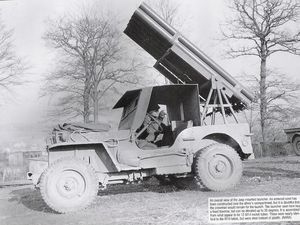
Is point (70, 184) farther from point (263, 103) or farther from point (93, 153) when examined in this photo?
point (263, 103)

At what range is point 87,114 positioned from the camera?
A: 20.8 m

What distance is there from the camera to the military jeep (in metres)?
5.98

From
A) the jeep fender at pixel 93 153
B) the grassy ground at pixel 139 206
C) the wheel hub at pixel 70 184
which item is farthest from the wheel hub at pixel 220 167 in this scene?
the wheel hub at pixel 70 184

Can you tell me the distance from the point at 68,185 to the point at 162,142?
89.4 inches

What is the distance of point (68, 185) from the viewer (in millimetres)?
5914

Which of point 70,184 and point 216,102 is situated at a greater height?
point 216,102

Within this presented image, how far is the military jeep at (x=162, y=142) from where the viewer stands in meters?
5.98

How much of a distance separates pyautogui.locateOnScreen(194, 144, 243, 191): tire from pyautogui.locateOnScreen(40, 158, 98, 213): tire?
1.77m

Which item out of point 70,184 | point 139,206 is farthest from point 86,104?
point 139,206

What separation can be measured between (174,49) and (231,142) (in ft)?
6.37

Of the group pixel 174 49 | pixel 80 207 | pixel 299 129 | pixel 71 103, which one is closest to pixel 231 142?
pixel 174 49

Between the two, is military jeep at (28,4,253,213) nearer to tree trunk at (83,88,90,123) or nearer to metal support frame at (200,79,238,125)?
metal support frame at (200,79,238,125)

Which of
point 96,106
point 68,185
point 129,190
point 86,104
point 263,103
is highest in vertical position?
point 86,104

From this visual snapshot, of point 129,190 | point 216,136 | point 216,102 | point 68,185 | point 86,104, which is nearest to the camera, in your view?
point 68,185
